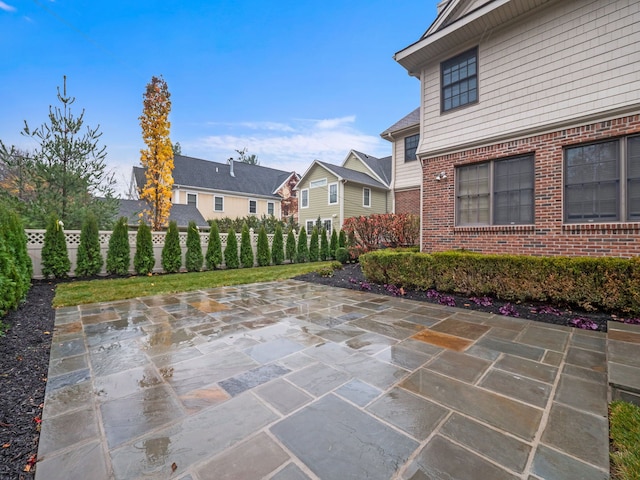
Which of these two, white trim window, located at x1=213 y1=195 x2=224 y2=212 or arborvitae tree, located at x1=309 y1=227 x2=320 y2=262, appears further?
white trim window, located at x1=213 y1=195 x2=224 y2=212

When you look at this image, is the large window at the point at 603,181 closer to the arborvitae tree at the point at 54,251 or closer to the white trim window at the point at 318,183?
the arborvitae tree at the point at 54,251

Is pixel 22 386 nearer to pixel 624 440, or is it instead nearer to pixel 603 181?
pixel 624 440

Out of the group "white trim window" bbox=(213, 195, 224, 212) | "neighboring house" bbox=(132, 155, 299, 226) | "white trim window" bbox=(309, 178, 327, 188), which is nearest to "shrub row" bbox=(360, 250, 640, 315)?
"white trim window" bbox=(309, 178, 327, 188)

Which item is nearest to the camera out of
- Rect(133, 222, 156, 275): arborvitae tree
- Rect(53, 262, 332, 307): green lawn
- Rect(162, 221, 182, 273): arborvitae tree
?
Rect(53, 262, 332, 307): green lawn

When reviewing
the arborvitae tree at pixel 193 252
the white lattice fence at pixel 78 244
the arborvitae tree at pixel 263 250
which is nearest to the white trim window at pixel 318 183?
the arborvitae tree at pixel 263 250

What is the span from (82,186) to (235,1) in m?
7.45

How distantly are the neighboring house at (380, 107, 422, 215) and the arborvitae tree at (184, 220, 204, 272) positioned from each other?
26.3 feet

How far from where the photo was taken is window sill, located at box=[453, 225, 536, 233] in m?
5.53

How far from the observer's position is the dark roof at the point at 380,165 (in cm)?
1943

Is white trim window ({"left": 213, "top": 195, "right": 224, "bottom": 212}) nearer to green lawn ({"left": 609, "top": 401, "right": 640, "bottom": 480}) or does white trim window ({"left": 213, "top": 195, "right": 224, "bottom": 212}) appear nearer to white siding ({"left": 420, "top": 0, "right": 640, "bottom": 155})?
white siding ({"left": 420, "top": 0, "right": 640, "bottom": 155})

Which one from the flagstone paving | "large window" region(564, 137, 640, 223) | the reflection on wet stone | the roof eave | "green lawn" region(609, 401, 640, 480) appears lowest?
the reflection on wet stone

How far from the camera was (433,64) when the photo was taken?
23.1 ft

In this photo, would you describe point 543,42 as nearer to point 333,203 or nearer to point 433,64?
point 433,64

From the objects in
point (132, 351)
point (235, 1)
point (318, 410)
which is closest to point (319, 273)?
point (132, 351)
